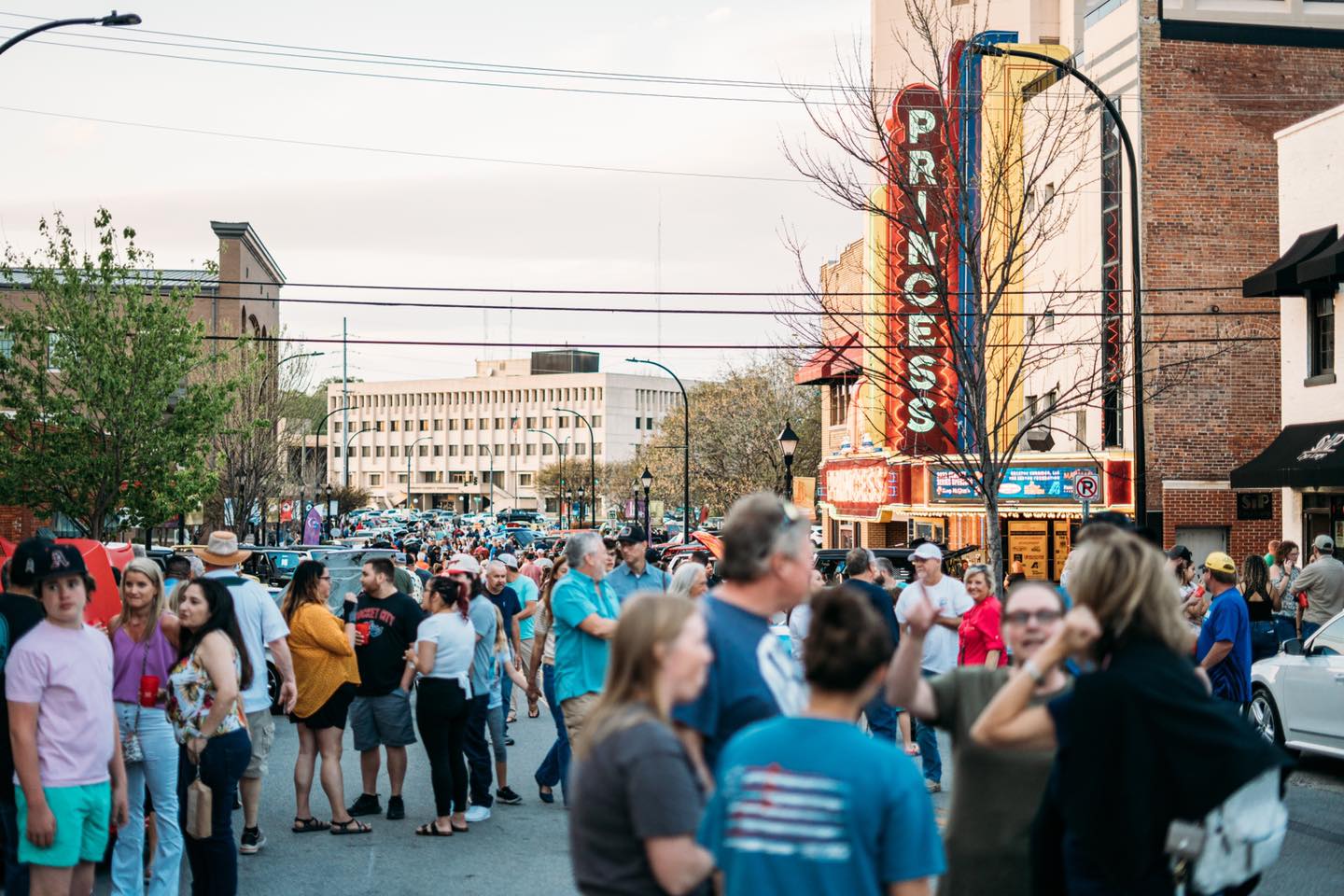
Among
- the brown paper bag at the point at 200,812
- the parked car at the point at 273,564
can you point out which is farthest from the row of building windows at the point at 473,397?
the brown paper bag at the point at 200,812

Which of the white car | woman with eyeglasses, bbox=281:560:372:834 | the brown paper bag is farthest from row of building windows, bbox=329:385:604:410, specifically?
the brown paper bag

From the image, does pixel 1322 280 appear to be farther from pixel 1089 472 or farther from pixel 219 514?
pixel 219 514

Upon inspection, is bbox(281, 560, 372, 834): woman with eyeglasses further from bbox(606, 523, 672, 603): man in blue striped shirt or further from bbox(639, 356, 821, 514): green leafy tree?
bbox(639, 356, 821, 514): green leafy tree

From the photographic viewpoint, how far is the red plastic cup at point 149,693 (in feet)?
24.2

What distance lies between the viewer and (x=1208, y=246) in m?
29.0

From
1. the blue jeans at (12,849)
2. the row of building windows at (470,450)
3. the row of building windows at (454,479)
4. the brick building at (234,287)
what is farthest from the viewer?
the row of building windows at (454,479)

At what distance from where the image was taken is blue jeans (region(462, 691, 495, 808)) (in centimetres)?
1072

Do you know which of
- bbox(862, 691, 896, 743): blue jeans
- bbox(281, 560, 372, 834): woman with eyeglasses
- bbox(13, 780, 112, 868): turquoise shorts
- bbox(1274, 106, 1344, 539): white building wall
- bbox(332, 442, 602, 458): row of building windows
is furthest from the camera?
bbox(332, 442, 602, 458): row of building windows

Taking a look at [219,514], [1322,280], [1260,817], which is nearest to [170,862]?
[1260,817]

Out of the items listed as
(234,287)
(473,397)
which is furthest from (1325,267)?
(473,397)

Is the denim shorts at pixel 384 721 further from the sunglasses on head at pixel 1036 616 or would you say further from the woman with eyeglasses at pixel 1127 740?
the woman with eyeglasses at pixel 1127 740

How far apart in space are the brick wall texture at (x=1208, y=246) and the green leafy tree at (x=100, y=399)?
18556mm

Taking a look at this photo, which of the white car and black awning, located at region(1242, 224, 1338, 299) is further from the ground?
black awning, located at region(1242, 224, 1338, 299)

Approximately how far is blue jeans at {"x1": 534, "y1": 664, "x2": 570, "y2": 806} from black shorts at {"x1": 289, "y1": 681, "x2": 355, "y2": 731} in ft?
4.82
